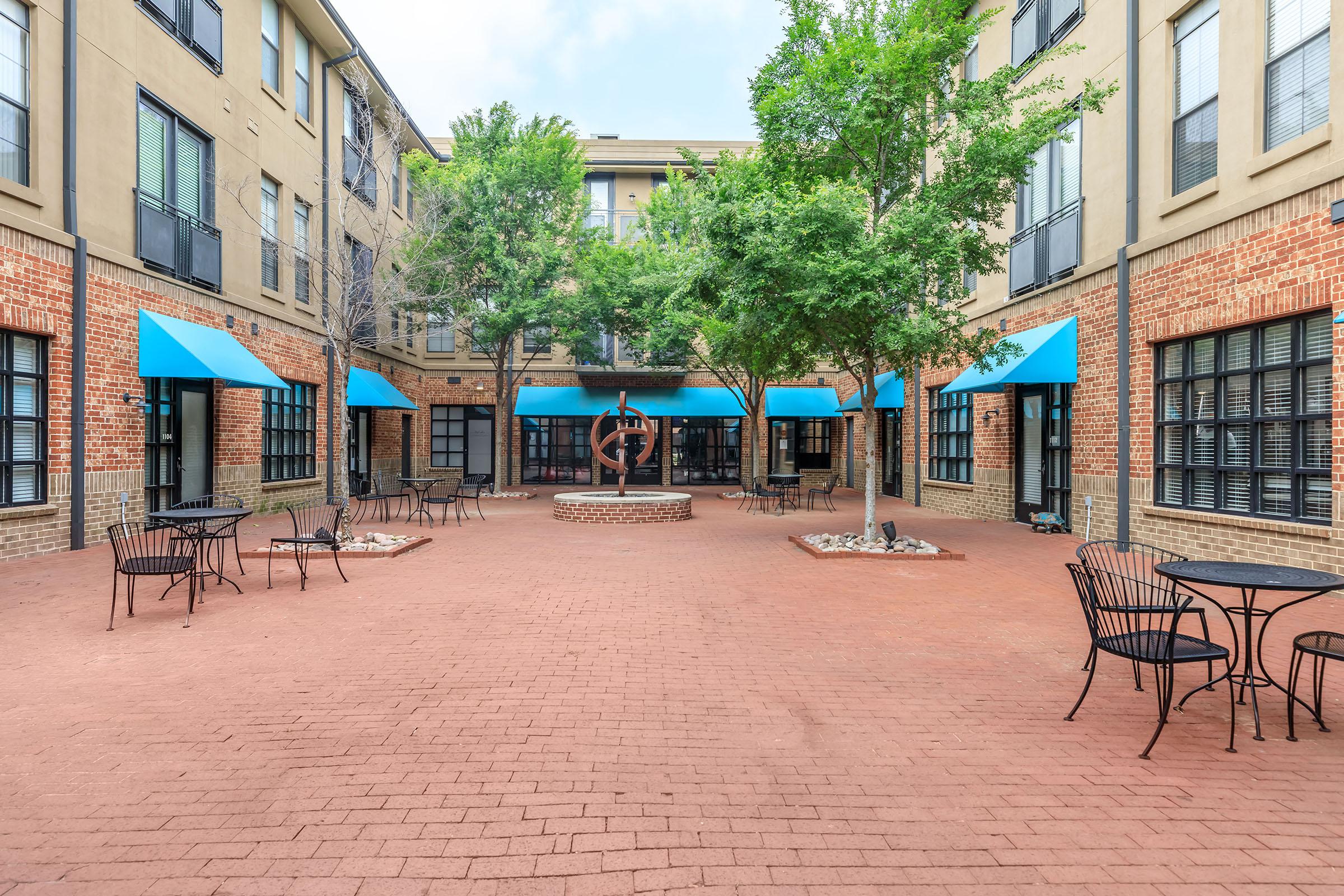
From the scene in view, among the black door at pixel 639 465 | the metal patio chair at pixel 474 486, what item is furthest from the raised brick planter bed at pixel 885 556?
the black door at pixel 639 465

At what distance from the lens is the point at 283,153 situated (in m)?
15.4

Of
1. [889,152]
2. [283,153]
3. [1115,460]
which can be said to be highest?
[283,153]

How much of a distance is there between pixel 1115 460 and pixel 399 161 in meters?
21.5

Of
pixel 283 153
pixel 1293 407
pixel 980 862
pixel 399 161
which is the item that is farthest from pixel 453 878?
pixel 399 161

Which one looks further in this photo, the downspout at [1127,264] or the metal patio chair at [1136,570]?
the downspout at [1127,264]

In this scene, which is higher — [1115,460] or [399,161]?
[399,161]

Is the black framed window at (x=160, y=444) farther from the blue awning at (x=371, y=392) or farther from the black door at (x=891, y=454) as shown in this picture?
the black door at (x=891, y=454)

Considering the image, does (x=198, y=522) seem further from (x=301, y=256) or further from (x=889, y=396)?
(x=889, y=396)

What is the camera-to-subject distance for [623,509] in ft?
47.7

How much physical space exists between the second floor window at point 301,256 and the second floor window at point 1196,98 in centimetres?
1636

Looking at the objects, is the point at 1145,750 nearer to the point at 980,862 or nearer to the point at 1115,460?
the point at 980,862

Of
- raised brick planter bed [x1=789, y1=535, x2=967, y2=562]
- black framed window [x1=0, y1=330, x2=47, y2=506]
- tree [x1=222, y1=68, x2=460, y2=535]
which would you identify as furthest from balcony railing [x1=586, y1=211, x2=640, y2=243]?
raised brick planter bed [x1=789, y1=535, x2=967, y2=562]

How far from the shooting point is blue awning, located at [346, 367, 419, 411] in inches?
691

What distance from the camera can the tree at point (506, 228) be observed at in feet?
61.8
